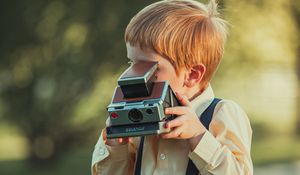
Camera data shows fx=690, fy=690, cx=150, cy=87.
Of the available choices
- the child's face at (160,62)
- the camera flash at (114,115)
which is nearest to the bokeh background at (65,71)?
the child's face at (160,62)

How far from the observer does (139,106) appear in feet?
5.74

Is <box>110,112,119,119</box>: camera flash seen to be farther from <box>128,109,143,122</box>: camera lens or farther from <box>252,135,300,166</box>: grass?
<box>252,135,300,166</box>: grass

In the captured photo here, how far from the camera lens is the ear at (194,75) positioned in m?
2.03

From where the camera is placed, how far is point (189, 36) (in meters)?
2.00

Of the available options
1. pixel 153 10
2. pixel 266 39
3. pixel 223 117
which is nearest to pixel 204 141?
pixel 223 117

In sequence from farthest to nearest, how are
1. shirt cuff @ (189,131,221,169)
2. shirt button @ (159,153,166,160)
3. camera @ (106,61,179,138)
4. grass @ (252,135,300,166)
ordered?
grass @ (252,135,300,166) < shirt button @ (159,153,166,160) < shirt cuff @ (189,131,221,169) < camera @ (106,61,179,138)

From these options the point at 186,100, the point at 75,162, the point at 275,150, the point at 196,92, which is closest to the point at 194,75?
the point at 196,92

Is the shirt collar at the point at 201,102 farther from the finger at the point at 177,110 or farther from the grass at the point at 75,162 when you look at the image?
the grass at the point at 75,162

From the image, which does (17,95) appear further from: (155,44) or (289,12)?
(155,44)

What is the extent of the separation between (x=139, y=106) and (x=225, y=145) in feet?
1.05

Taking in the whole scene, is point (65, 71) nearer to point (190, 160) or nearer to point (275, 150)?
point (275, 150)

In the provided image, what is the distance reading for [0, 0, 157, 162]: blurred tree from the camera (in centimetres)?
815

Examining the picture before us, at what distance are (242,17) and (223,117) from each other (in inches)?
263

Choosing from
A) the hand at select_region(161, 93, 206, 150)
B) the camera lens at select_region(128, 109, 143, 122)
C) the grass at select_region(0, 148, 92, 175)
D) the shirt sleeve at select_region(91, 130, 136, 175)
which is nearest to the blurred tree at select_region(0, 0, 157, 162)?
the grass at select_region(0, 148, 92, 175)
